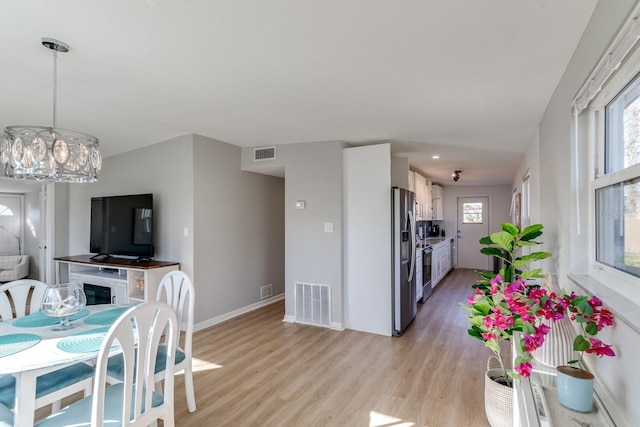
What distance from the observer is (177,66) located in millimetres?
2174

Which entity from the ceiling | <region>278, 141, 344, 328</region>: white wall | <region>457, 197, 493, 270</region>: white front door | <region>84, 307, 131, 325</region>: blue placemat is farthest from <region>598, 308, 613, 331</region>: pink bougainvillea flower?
<region>457, 197, 493, 270</region>: white front door

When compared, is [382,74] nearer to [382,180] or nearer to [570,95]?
[570,95]

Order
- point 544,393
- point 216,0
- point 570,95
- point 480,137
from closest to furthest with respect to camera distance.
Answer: point 544,393, point 216,0, point 570,95, point 480,137

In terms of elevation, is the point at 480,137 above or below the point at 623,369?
above

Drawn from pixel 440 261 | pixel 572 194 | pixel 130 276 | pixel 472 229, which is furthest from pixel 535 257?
pixel 472 229

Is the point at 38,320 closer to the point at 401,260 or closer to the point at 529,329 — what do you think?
the point at 529,329

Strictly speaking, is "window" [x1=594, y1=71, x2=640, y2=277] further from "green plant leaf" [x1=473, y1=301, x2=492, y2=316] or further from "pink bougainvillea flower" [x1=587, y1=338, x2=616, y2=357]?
"green plant leaf" [x1=473, y1=301, x2=492, y2=316]

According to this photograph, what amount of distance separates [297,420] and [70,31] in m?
2.71

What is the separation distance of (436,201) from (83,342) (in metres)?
7.68

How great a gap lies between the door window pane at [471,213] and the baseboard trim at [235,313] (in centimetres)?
583

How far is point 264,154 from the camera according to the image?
4.51 metres

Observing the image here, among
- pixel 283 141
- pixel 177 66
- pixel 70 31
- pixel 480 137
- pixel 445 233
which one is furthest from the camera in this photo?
pixel 445 233

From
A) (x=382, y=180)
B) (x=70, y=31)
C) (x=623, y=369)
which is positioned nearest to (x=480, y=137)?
(x=382, y=180)

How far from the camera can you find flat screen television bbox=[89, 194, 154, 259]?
4.11 metres
